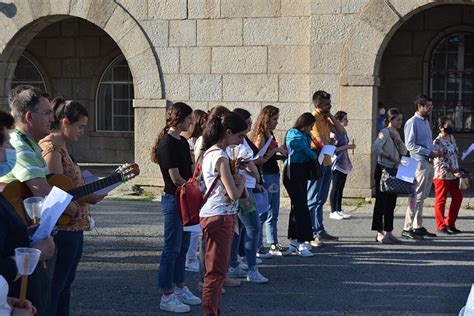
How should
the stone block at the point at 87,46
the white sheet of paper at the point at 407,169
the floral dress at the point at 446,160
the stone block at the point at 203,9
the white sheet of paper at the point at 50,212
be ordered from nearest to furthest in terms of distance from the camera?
the white sheet of paper at the point at 50,212 → the white sheet of paper at the point at 407,169 → the floral dress at the point at 446,160 → the stone block at the point at 203,9 → the stone block at the point at 87,46

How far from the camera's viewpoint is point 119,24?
13133 mm

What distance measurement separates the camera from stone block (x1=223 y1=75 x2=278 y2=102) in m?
12.4

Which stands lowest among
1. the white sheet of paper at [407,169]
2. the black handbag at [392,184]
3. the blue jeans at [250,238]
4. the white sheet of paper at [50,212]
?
the blue jeans at [250,238]

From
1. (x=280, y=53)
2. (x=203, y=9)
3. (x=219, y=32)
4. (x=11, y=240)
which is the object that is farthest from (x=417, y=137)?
(x=11, y=240)

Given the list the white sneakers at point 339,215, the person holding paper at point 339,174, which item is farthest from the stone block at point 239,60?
the white sneakers at point 339,215

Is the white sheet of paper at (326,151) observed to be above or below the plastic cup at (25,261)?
above

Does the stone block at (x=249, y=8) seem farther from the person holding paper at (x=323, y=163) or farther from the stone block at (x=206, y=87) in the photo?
the person holding paper at (x=323, y=163)

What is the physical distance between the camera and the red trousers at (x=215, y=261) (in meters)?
5.61

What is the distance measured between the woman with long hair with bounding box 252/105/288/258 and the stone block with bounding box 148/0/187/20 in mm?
5032

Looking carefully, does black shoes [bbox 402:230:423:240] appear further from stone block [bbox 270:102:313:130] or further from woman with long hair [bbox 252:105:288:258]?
stone block [bbox 270:102:313:130]

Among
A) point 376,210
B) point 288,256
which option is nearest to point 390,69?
point 376,210

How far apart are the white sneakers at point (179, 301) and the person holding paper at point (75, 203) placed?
3.87 ft

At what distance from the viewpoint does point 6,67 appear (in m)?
14.2

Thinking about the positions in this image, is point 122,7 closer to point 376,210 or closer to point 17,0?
point 17,0
